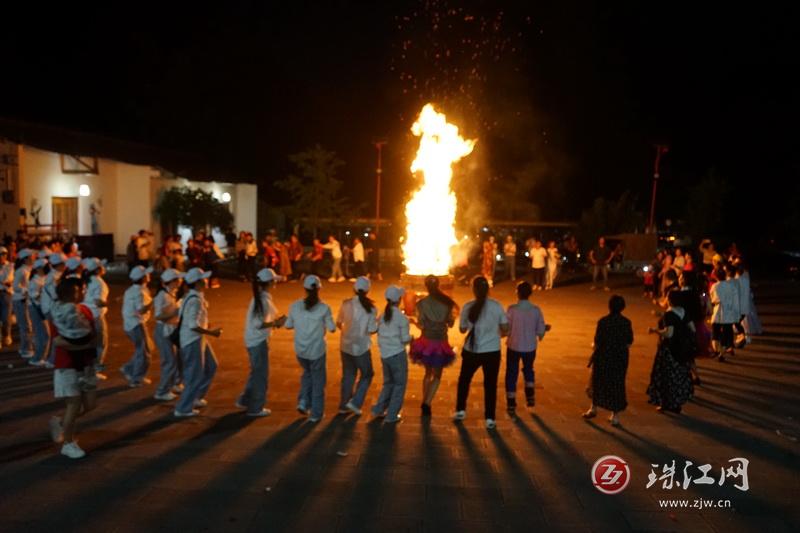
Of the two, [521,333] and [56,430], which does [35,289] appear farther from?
[521,333]

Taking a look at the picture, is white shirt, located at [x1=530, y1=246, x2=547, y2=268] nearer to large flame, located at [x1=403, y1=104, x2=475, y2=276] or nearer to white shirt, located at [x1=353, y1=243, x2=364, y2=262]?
large flame, located at [x1=403, y1=104, x2=475, y2=276]

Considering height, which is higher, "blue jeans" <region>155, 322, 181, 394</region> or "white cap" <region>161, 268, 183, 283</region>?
"white cap" <region>161, 268, 183, 283</region>

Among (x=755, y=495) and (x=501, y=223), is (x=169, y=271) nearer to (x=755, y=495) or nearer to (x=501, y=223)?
(x=755, y=495)

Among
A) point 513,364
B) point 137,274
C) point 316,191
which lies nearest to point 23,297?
point 137,274

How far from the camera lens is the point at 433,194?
18.8m

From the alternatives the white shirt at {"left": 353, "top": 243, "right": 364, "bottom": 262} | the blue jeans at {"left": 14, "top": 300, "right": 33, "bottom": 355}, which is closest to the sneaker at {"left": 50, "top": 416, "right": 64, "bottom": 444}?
the blue jeans at {"left": 14, "top": 300, "right": 33, "bottom": 355}

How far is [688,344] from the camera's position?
7.85 metres

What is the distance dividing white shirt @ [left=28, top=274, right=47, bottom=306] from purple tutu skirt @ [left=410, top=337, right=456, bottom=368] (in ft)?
17.3

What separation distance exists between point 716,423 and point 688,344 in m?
0.87

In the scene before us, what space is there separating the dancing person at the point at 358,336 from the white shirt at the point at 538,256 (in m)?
12.8

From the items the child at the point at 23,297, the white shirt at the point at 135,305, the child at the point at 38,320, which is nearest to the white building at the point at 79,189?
the child at the point at 23,297

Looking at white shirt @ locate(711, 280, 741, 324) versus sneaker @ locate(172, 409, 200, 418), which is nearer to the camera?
sneaker @ locate(172, 409, 200, 418)

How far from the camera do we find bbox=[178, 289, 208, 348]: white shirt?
290 inches

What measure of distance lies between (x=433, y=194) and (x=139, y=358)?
11.3 meters
